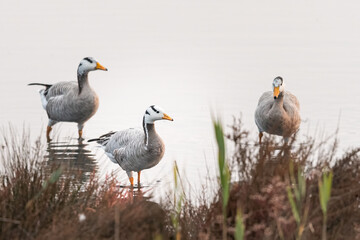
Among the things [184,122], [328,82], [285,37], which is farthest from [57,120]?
[285,37]

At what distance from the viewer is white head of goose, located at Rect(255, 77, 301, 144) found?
1534 centimetres

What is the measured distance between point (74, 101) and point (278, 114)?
4.44 metres

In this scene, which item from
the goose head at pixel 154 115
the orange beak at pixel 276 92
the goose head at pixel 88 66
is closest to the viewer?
the goose head at pixel 154 115

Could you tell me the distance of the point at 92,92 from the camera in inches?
688

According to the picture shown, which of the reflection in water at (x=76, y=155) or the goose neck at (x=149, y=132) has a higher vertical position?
the goose neck at (x=149, y=132)

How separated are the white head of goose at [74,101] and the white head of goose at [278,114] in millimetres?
3596

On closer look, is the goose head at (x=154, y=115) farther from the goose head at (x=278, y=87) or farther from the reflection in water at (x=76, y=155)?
the goose head at (x=278, y=87)

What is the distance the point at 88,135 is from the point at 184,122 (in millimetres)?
2041

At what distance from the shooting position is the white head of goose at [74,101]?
17.2 meters

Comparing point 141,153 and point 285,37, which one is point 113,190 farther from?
point 285,37

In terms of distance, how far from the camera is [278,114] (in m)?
15.3

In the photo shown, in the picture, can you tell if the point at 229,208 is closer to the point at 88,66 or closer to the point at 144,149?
the point at 144,149

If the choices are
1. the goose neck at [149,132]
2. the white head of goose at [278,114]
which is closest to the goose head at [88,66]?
the white head of goose at [278,114]

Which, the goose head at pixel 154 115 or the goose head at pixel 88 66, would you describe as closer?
the goose head at pixel 154 115
